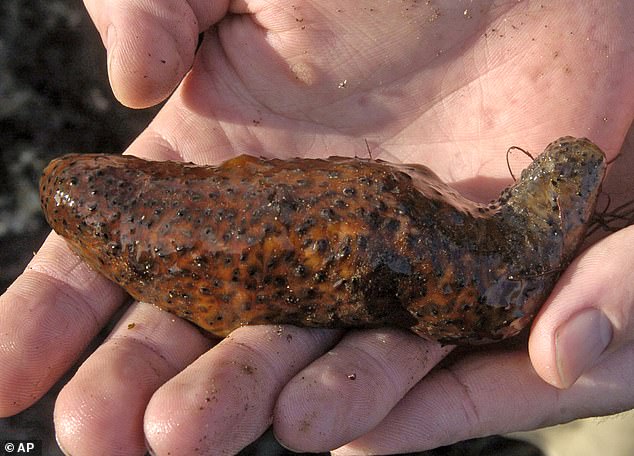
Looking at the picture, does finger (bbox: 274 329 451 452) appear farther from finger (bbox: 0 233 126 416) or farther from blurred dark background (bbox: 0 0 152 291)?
blurred dark background (bbox: 0 0 152 291)

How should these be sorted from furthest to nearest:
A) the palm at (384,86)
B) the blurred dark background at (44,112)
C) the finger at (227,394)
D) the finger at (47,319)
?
the blurred dark background at (44,112), the palm at (384,86), the finger at (47,319), the finger at (227,394)

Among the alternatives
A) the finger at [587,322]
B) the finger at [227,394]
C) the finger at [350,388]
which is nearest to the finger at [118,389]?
the finger at [227,394]

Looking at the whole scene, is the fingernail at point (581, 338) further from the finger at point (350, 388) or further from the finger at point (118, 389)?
the finger at point (118, 389)

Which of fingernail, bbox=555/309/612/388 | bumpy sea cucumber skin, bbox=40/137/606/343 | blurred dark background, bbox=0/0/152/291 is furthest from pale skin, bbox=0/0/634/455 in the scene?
blurred dark background, bbox=0/0/152/291

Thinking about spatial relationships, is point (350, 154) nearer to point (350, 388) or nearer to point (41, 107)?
point (350, 388)

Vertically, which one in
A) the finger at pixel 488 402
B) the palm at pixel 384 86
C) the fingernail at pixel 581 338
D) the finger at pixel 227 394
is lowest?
the finger at pixel 488 402

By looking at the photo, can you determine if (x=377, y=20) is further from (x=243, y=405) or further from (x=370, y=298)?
(x=243, y=405)

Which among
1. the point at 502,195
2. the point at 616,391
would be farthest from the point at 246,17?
the point at 616,391
